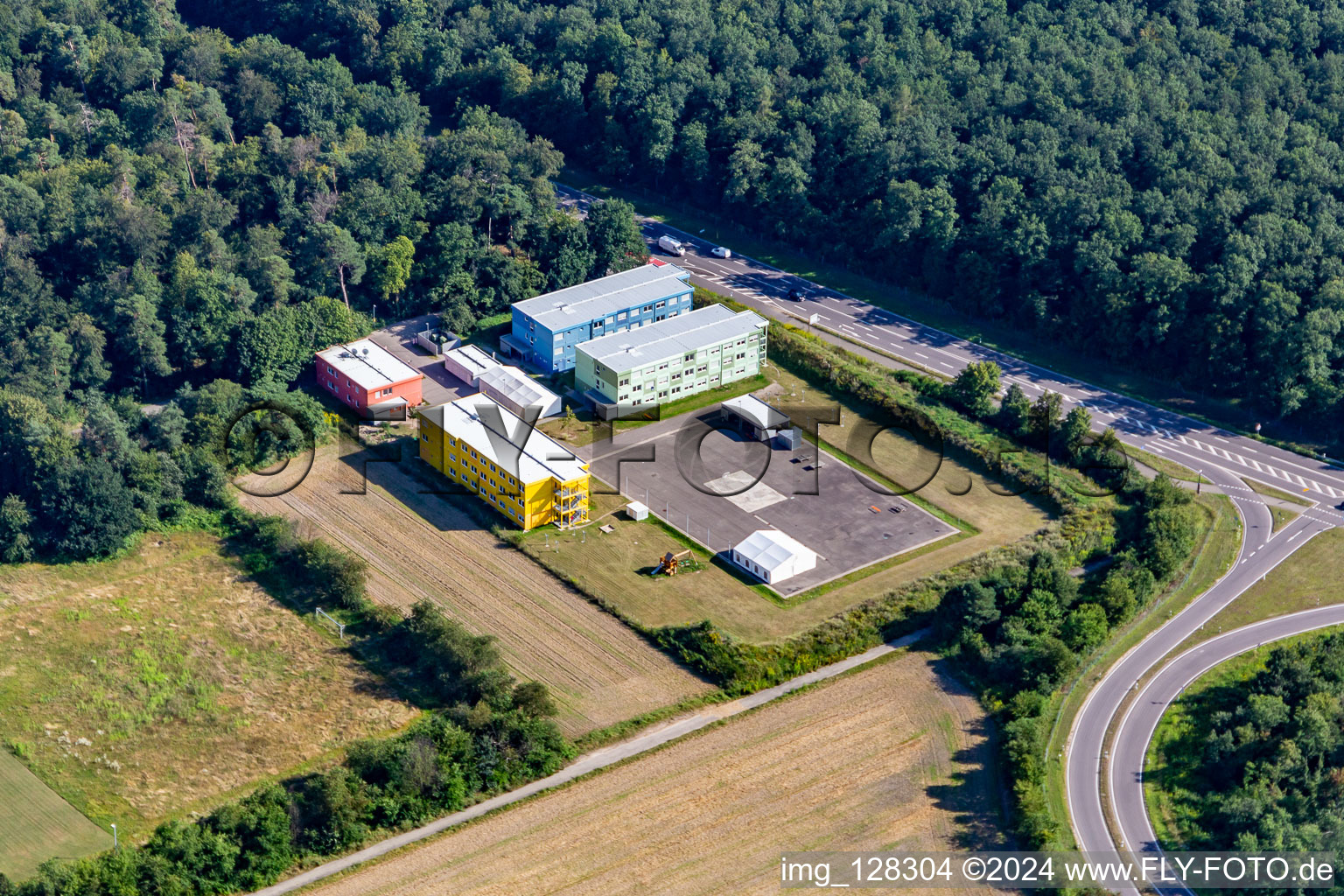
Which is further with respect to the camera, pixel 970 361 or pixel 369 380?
pixel 970 361

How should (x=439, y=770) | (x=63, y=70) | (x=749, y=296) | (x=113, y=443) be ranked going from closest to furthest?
(x=439, y=770)
(x=113, y=443)
(x=749, y=296)
(x=63, y=70)

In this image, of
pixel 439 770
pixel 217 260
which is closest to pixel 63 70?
pixel 217 260

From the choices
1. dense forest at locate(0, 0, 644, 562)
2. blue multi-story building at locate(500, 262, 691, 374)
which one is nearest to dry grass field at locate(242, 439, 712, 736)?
dense forest at locate(0, 0, 644, 562)

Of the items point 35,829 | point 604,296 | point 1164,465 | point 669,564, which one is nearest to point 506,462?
point 669,564

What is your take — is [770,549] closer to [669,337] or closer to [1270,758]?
[669,337]

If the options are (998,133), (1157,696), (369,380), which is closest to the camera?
(1157,696)

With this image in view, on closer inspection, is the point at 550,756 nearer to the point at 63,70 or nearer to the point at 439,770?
the point at 439,770
